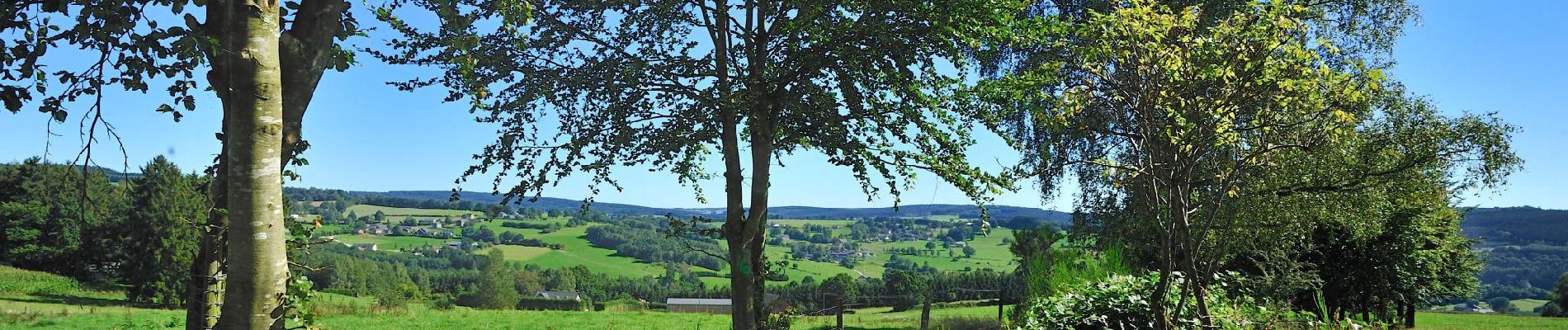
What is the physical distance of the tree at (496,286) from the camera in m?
55.2

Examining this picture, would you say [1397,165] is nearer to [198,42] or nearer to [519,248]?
[198,42]

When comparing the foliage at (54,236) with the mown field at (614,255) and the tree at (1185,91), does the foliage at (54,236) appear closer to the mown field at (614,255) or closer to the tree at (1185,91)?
the mown field at (614,255)

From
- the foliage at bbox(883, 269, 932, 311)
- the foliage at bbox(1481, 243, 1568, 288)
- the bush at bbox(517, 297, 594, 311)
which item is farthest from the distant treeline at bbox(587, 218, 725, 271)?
the foliage at bbox(1481, 243, 1568, 288)

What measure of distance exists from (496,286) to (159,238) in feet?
69.9

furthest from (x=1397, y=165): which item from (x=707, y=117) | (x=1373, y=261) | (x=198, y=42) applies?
(x=198, y=42)

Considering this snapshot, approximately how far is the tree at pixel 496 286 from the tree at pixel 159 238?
15.7 metres

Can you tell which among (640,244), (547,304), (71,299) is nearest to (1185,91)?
(71,299)

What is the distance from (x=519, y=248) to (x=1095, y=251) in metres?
82.1

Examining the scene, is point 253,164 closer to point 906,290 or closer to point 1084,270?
point 1084,270

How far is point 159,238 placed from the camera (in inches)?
1690

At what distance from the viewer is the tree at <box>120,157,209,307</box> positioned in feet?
132

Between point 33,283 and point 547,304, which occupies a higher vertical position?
point 33,283

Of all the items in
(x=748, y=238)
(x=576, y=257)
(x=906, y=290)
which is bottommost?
(x=576, y=257)

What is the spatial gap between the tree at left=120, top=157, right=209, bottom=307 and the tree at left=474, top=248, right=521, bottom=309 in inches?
618
